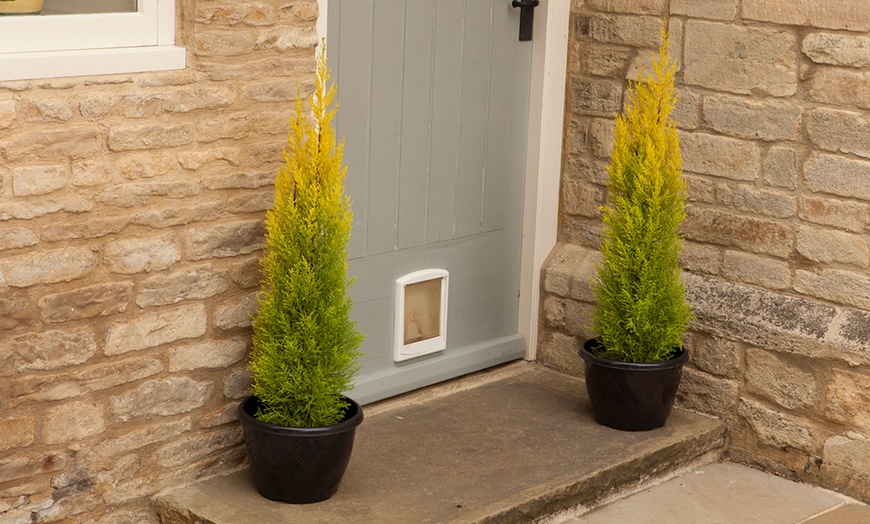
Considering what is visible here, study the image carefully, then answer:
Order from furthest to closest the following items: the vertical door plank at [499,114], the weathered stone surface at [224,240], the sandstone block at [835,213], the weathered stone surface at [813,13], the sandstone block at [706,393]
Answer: the vertical door plank at [499,114], the sandstone block at [706,393], the sandstone block at [835,213], the weathered stone surface at [813,13], the weathered stone surface at [224,240]

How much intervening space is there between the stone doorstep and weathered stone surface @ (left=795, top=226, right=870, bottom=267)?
31.9 inches

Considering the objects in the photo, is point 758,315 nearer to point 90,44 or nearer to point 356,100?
point 356,100

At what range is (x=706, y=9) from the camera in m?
4.62

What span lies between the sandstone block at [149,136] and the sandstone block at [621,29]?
2.01 metres

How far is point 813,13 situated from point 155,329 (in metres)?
2.62

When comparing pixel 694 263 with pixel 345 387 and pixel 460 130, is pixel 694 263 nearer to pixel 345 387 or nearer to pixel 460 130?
pixel 460 130

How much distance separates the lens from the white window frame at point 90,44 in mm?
3336

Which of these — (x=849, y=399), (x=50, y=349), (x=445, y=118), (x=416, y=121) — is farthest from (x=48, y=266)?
(x=849, y=399)

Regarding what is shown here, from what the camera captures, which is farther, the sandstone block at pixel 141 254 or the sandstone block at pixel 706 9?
the sandstone block at pixel 706 9

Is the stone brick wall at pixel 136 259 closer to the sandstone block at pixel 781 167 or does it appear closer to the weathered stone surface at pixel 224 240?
the weathered stone surface at pixel 224 240

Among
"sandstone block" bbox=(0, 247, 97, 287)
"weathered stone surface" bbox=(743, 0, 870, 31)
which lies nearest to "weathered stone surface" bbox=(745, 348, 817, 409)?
"weathered stone surface" bbox=(743, 0, 870, 31)

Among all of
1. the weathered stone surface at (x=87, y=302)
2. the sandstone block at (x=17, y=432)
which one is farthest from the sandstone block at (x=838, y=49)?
the sandstone block at (x=17, y=432)

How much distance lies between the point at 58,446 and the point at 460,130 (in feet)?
6.80

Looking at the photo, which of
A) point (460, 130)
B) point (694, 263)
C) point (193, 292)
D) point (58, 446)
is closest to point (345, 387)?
point (193, 292)
